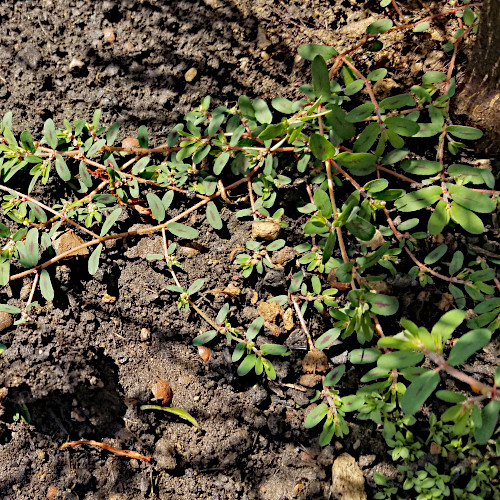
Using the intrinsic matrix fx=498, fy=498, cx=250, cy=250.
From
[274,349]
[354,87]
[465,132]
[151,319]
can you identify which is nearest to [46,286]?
[151,319]

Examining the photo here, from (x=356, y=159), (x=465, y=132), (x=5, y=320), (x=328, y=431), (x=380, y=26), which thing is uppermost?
(x=380, y=26)

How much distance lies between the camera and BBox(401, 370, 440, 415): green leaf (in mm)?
1411

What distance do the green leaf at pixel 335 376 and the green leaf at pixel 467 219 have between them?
0.71 m

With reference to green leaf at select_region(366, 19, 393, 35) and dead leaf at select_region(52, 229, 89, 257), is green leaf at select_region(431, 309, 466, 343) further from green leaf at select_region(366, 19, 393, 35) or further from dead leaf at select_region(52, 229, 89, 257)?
dead leaf at select_region(52, 229, 89, 257)

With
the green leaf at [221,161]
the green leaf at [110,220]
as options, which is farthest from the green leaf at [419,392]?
the green leaf at [110,220]

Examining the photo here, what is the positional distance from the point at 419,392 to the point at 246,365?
30.9 inches

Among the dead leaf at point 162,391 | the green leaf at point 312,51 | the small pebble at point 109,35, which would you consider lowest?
the dead leaf at point 162,391

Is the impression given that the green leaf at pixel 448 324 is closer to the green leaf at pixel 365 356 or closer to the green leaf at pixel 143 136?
the green leaf at pixel 365 356

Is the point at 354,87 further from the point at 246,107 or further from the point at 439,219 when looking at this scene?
the point at 439,219

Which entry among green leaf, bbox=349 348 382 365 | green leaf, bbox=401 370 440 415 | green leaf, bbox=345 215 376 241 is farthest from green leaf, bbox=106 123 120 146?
green leaf, bbox=401 370 440 415

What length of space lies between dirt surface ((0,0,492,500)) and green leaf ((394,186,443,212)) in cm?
60

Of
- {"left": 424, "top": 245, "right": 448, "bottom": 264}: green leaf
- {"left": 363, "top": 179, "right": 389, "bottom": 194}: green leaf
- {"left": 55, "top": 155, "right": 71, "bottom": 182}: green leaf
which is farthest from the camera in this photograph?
{"left": 55, "top": 155, "right": 71, "bottom": 182}: green leaf

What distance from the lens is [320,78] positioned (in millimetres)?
1872

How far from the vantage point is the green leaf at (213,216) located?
224 cm
